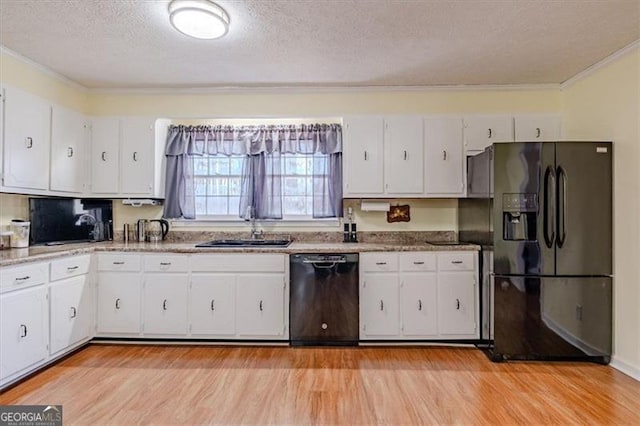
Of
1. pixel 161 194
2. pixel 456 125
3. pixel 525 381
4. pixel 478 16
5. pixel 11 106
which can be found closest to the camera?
pixel 478 16

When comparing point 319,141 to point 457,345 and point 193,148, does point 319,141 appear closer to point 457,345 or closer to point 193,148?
point 193,148

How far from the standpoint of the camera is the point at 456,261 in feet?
10.9

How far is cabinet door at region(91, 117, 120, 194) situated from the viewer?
12.2 feet

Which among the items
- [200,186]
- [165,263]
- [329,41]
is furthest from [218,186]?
[329,41]

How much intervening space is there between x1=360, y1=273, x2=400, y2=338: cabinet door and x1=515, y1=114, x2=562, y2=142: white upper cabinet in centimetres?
187

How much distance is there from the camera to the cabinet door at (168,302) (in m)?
3.31

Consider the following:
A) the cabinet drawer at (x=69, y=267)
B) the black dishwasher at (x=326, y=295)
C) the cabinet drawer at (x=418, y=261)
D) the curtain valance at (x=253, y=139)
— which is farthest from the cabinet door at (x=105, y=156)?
the cabinet drawer at (x=418, y=261)

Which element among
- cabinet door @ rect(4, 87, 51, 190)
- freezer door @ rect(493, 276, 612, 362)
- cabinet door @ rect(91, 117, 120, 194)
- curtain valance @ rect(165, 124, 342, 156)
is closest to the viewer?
cabinet door @ rect(4, 87, 51, 190)

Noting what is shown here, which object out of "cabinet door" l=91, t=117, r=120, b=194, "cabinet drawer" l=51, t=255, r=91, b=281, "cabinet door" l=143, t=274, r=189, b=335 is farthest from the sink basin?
"cabinet door" l=91, t=117, r=120, b=194

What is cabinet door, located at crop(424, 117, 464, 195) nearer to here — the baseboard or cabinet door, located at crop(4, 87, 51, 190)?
the baseboard

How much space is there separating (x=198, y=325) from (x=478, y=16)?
126 inches

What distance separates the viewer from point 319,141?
12.8 feet

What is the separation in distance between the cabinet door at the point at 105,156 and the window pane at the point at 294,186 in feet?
5.49

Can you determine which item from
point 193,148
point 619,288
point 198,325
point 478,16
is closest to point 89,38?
point 193,148
